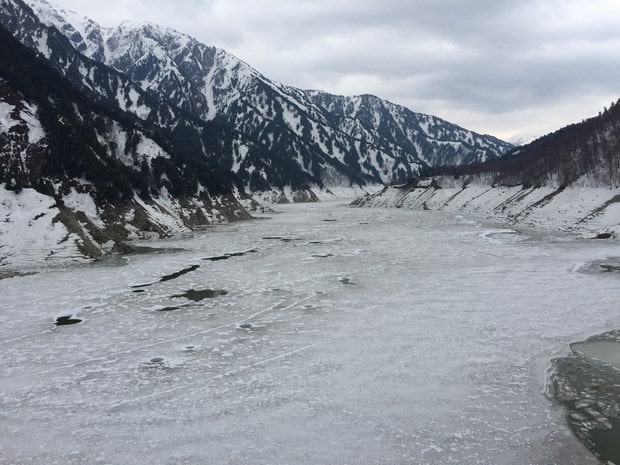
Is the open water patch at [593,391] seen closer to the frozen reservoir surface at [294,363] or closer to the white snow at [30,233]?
the frozen reservoir surface at [294,363]

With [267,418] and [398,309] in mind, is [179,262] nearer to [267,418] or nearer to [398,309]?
[398,309]

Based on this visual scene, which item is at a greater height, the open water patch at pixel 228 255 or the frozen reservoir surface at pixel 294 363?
the open water patch at pixel 228 255

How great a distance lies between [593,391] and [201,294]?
20.0 m

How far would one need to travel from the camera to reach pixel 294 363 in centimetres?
1608

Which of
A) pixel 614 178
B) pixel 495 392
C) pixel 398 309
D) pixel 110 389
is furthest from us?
pixel 614 178

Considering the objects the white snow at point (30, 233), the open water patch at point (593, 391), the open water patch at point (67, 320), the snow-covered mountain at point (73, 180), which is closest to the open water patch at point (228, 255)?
the snow-covered mountain at point (73, 180)

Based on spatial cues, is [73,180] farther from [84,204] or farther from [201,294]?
[201,294]

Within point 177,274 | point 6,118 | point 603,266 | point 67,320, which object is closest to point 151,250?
point 177,274

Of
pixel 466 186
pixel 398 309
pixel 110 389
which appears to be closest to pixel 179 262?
pixel 398 309

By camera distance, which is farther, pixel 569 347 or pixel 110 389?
pixel 569 347

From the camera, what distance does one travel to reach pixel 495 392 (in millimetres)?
13391

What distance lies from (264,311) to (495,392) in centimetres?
1225

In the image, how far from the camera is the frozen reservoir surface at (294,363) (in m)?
10.9

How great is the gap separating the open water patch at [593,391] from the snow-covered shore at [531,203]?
41956 mm
